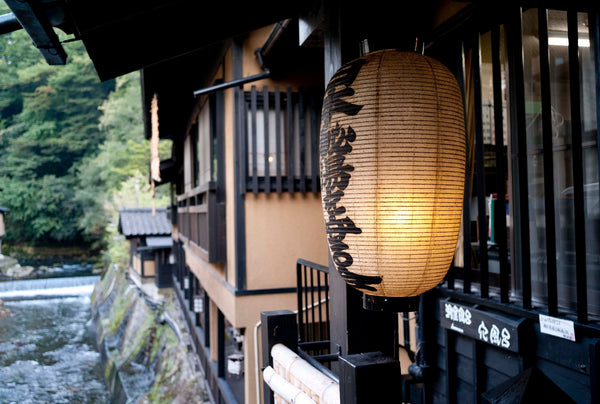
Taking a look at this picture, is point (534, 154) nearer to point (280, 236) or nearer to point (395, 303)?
point (395, 303)

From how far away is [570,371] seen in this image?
3.31 m

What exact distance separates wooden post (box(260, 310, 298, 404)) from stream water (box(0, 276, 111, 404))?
17.5 m

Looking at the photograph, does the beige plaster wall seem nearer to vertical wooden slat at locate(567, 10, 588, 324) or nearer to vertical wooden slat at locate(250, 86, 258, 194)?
vertical wooden slat at locate(250, 86, 258, 194)

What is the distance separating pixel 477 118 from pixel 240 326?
533 centimetres

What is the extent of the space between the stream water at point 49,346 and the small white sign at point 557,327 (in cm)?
1892

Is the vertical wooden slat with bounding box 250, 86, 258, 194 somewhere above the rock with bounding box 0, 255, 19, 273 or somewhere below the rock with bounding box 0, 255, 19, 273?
above

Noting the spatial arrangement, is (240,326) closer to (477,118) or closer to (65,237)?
(477,118)

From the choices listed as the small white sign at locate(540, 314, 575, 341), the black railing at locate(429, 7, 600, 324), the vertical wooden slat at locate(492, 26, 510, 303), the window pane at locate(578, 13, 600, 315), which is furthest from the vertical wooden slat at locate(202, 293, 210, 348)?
the window pane at locate(578, 13, 600, 315)

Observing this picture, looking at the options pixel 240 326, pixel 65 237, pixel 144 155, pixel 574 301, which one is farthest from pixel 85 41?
pixel 65 237

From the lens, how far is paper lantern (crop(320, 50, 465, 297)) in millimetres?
2615

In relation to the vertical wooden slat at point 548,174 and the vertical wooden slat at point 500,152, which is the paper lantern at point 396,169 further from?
the vertical wooden slat at point 500,152

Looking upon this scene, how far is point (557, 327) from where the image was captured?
3.37m

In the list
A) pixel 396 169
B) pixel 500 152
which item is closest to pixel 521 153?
pixel 500 152

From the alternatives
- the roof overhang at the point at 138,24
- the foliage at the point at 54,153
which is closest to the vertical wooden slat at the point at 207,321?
the roof overhang at the point at 138,24
